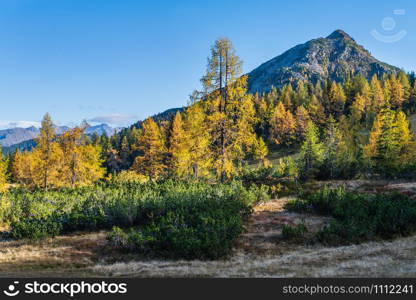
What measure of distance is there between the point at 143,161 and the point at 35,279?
38.4 meters

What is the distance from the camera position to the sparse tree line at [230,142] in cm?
2403

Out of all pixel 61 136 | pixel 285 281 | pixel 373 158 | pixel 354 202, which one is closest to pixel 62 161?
pixel 61 136

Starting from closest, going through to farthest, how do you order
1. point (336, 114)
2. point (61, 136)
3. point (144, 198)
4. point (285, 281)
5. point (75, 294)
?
1. point (75, 294)
2. point (285, 281)
3. point (144, 198)
4. point (61, 136)
5. point (336, 114)

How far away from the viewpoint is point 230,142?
2516 cm

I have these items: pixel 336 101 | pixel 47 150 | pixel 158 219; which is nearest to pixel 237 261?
pixel 158 219

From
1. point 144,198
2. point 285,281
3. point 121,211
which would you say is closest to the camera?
point 285,281

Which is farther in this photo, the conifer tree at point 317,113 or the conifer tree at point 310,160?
the conifer tree at point 317,113

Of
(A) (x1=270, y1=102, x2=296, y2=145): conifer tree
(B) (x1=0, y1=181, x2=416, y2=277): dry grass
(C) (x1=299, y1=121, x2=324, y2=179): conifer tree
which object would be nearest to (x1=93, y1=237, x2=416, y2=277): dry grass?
(B) (x1=0, y1=181, x2=416, y2=277): dry grass

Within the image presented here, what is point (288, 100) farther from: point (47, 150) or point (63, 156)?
point (47, 150)

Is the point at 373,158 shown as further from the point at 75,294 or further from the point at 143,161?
the point at 75,294

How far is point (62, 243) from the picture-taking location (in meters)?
13.5

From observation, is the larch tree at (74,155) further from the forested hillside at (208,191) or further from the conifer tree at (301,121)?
the conifer tree at (301,121)

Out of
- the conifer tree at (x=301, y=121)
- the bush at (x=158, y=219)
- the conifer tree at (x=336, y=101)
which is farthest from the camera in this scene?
the conifer tree at (x=336, y=101)

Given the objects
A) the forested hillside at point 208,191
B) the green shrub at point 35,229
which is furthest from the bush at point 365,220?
the green shrub at point 35,229
